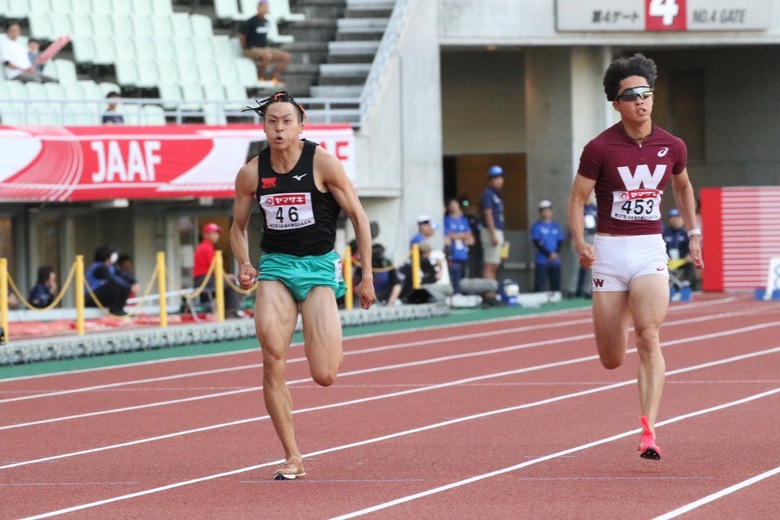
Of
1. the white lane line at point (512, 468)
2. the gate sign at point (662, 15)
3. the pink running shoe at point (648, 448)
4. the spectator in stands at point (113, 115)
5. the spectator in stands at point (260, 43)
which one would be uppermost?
the gate sign at point (662, 15)

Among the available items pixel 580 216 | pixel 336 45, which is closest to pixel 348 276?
pixel 336 45

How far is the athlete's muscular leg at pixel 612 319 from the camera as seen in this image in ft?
29.3

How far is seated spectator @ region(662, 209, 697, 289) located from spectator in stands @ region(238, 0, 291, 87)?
748 cm

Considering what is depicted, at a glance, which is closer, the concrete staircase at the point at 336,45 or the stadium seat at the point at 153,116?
the stadium seat at the point at 153,116

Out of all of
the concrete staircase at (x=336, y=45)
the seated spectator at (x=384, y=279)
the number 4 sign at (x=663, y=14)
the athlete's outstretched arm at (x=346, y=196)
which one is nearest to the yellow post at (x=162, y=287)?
the seated spectator at (x=384, y=279)

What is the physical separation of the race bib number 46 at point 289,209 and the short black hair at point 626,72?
72.1 inches

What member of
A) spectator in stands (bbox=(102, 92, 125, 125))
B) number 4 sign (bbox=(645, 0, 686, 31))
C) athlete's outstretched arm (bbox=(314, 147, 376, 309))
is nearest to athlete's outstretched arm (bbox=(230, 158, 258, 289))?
athlete's outstretched arm (bbox=(314, 147, 376, 309))

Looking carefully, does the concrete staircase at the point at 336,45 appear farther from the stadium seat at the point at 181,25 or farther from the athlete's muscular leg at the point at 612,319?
the athlete's muscular leg at the point at 612,319

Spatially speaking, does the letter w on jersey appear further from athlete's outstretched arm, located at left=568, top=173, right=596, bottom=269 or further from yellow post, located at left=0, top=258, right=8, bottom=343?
yellow post, located at left=0, top=258, right=8, bottom=343

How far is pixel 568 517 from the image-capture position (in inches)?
276

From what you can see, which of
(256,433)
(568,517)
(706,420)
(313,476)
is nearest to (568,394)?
(706,420)

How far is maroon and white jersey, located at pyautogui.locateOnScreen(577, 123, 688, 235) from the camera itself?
8.78m

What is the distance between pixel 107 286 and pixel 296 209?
13.2m

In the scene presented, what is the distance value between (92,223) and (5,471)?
51.8ft
